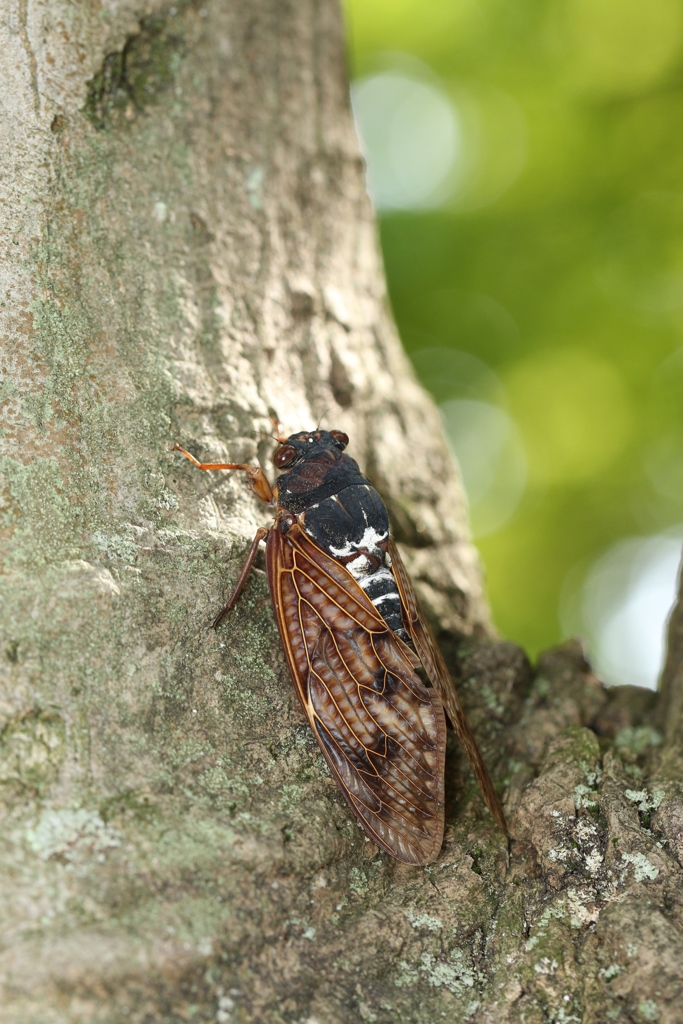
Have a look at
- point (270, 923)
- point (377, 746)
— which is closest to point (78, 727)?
point (270, 923)

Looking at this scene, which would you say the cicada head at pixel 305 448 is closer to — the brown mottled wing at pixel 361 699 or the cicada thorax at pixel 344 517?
the cicada thorax at pixel 344 517

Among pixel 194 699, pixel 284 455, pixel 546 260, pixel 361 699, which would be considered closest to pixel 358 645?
pixel 361 699

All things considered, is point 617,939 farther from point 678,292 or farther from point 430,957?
point 678,292

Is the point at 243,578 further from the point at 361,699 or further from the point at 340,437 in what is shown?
the point at 340,437

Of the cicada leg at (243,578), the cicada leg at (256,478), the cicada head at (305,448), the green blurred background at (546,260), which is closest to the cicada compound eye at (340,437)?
the cicada head at (305,448)

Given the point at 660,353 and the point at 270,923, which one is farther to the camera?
the point at 660,353
